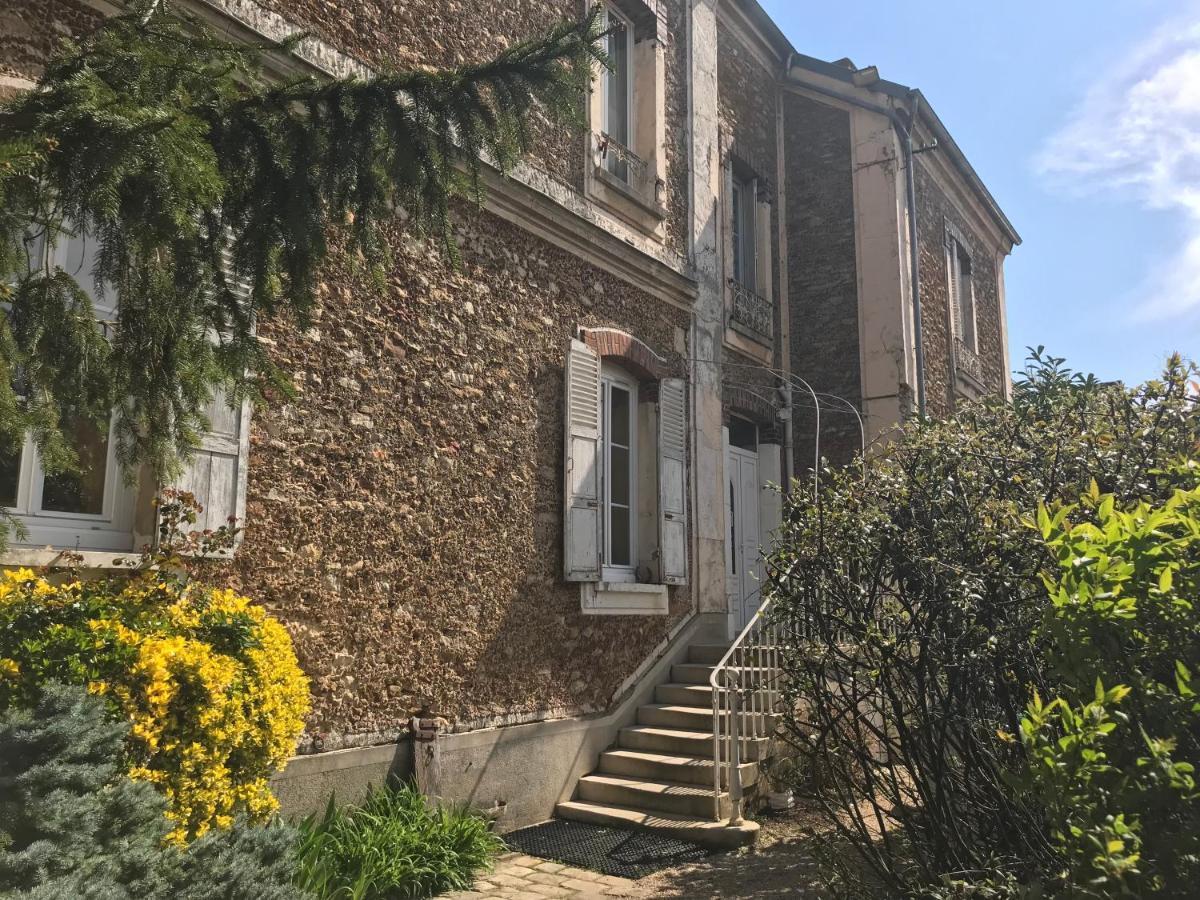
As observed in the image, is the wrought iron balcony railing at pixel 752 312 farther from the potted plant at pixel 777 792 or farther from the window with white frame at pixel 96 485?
the window with white frame at pixel 96 485

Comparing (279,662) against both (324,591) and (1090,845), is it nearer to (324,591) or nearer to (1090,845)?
(324,591)

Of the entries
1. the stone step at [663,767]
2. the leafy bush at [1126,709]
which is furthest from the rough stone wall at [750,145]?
the leafy bush at [1126,709]

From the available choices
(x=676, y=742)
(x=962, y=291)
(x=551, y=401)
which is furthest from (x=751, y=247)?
(x=962, y=291)

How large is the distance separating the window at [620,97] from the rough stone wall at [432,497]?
1.37 metres

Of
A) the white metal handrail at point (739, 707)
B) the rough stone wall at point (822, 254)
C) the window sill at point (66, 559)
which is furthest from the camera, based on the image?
the rough stone wall at point (822, 254)

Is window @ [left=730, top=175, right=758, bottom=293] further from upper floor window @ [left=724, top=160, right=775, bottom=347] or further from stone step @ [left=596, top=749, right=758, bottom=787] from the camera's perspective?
stone step @ [left=596, top=749, right=758, bottom=787]

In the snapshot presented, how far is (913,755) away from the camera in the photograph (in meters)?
3.81

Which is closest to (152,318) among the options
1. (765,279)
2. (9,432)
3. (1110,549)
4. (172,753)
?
(9,432)

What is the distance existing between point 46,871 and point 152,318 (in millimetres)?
1670

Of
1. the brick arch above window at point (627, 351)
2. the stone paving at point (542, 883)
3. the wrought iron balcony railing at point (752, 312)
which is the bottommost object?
the stone paving at point (542, 883)

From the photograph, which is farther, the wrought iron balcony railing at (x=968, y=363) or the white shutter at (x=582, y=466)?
the wrought iron balcony railing at (x=968, y=363)

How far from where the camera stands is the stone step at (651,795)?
6148 mm

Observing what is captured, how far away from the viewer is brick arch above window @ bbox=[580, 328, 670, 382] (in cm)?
744

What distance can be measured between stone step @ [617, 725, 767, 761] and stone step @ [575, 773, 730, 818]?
1.12ft
